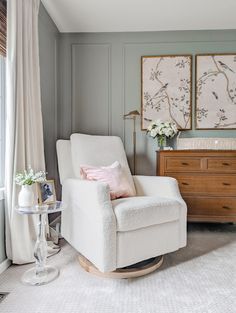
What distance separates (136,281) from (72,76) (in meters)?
2.50

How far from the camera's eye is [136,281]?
1.75m

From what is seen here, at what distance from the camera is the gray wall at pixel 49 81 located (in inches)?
105

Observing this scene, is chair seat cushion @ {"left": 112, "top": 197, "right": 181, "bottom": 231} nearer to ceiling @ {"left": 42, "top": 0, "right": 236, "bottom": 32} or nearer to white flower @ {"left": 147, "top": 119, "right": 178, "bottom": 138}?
white flower @ {"left": 147, "top": 119, "right": 178, "bottom": 138}

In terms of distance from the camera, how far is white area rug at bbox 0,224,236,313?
1455mm

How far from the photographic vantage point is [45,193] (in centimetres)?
195

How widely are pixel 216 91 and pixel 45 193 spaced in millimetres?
2366

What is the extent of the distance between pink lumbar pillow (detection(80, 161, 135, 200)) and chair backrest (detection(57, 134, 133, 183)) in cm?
16

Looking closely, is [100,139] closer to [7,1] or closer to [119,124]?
[119,124]

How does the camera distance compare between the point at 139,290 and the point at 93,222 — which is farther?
the point at 93,222

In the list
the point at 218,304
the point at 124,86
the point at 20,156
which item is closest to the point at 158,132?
the point at 124,86

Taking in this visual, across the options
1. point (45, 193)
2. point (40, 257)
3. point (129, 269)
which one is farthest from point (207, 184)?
point (40, 257)

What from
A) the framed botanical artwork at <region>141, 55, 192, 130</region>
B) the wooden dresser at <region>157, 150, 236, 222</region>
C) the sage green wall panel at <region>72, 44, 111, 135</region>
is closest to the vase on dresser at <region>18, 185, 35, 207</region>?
the wooden dresser at <region>157, 150, 236, 222</region>

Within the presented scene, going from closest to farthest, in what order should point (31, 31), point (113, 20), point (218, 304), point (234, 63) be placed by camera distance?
point (218, 304) < point (31, 31) < point (113, 20) < point (234, 63)

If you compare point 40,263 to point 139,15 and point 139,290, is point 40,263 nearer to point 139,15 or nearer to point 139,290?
point 139,290
